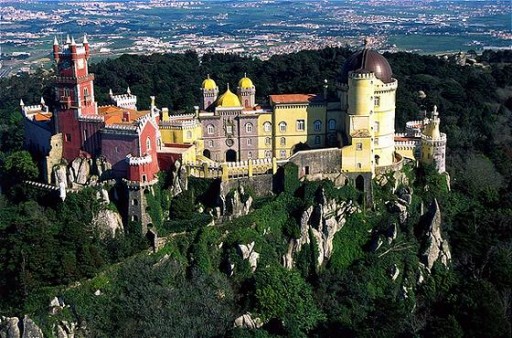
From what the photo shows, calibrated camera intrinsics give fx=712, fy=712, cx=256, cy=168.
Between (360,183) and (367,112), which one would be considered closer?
(360,183)

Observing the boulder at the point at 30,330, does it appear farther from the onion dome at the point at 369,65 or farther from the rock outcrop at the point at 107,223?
the onion dome at the point at 369,65

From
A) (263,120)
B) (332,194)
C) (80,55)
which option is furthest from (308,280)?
(80,55)

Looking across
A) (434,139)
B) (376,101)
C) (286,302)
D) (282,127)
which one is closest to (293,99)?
(282,127)

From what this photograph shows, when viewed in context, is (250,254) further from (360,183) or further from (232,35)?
(232,35)

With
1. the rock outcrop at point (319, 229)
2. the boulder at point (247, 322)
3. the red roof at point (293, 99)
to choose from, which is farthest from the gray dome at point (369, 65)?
the boulder at point (247, 322)

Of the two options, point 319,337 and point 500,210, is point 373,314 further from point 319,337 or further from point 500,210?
point 500,210
